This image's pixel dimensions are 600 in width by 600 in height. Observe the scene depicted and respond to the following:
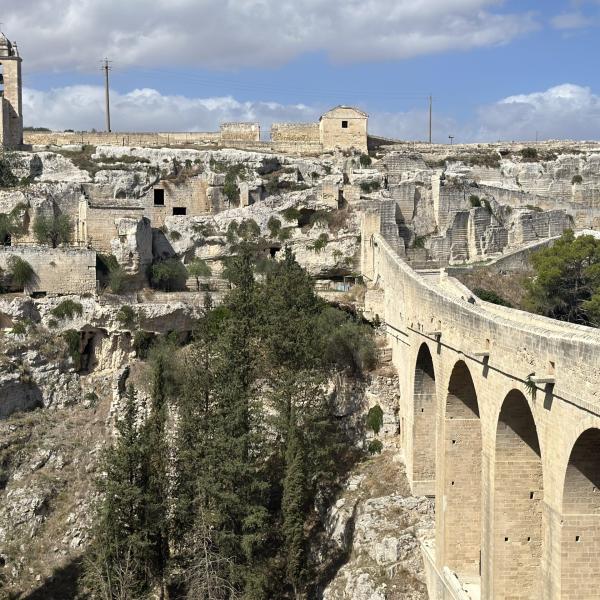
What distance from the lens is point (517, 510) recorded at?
18562 mm

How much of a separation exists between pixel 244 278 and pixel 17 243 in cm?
1310

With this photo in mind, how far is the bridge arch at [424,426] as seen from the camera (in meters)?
26.7

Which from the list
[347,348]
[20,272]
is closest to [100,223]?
[20,272]

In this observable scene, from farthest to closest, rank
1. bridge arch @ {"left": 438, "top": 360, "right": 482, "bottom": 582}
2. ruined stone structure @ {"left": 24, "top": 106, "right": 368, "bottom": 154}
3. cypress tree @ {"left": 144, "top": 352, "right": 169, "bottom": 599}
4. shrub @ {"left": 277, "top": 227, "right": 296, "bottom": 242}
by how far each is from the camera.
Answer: ruined stone structure @ {"left": 24, "top": 106, "right": 368, "bottom": 154}, shrub @ {"left": 277, "top": 227, "right": 296, "bottom": 242}, cypress tree @ {"left": 144, "top": 352, "right": 169, "bottom": 599}, bridge arch @ {"left": 438, "top": 360, "right": 482, "bottom": 582}

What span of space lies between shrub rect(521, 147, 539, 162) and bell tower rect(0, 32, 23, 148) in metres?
27.6

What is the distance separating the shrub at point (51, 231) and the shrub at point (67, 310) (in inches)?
188

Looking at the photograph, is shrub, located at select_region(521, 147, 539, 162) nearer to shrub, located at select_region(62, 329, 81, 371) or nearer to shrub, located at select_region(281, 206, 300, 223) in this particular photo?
shrub, located at select_region(281, 206, 300, 223)

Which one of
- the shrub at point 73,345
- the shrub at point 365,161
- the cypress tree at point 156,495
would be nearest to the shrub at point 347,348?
the cypress tree at point 156,495

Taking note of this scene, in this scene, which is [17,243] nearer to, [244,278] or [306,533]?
[244,278]

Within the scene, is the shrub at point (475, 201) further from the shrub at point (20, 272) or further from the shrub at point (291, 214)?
the shrub at point (20, 272)

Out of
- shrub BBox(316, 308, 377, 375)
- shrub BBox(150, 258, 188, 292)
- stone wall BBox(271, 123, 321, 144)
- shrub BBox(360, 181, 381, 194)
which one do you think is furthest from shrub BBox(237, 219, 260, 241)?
stone wall BBox(271, 123, 321, 144)

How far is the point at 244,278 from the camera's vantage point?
1186 inches

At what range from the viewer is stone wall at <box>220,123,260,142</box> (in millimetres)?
49406

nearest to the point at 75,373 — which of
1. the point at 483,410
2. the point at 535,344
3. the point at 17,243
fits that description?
the point at 17,243
